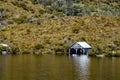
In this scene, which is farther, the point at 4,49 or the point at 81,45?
the point at 4,49

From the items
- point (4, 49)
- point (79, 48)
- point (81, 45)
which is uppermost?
point (81, 45)

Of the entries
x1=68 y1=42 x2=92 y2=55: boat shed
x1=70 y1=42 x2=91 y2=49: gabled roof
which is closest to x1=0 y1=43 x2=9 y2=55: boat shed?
x1=68 y1=42 x2=92 y2=55: boat shed

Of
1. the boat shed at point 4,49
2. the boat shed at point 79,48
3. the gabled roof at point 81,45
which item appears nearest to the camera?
the gabled roof at point 81,45

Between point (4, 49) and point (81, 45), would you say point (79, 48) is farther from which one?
point (4, 49)

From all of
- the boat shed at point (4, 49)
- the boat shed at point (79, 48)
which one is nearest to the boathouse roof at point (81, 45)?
the boat shed at point (79, 48)

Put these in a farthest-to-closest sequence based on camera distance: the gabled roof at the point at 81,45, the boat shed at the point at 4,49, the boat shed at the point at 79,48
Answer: the boat shed at the point at 4,49 < the boat shed at the point at 79,48 < the gabled roof at the point at 81,45

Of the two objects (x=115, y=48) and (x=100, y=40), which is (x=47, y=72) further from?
(x=100, y=40)

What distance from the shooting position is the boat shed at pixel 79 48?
6993 inches

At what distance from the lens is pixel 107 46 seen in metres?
180

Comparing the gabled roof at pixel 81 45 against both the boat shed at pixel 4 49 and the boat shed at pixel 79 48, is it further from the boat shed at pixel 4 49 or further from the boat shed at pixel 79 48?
the boat shed at pixel 4 49

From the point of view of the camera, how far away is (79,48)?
178m

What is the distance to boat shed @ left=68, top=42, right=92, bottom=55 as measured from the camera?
177625mm

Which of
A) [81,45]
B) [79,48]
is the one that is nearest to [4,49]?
[79,48]

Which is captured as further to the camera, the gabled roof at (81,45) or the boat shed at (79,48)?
the boat shed at (79,48)
